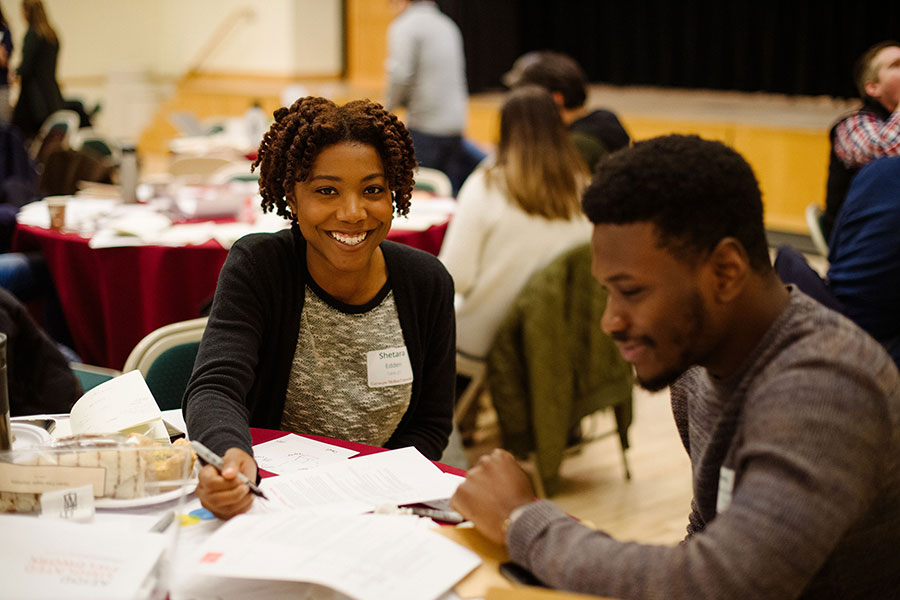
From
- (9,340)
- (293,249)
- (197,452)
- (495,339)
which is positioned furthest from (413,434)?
(495,339)

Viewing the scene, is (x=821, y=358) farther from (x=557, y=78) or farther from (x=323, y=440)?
(x=557, y=78)

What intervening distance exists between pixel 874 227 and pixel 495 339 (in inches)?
51.1

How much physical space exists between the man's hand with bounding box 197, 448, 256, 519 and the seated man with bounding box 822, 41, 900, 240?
120 inches

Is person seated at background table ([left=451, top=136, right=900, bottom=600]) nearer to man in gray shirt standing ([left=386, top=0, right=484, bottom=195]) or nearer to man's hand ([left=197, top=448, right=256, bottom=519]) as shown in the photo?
man's hand ([left=197, top=448, right=256, bottom=519])

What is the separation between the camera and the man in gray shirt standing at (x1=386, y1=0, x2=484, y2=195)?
6145 mm

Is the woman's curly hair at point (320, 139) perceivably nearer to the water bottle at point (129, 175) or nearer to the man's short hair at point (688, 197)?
the man's short hair at point (688, 197)

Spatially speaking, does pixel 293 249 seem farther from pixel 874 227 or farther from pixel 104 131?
pixel 104 131

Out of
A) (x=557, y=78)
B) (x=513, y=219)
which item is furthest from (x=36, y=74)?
(x=513, y=219)

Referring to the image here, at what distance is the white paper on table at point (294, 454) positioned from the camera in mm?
1532

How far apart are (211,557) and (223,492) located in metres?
0.17

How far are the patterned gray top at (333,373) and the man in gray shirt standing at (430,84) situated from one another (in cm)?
435

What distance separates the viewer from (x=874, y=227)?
2.89 metres

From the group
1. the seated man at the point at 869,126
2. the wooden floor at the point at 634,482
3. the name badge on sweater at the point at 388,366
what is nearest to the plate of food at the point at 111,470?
the name badge on sweater at the point at 388,366

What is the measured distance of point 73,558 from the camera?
1.11 m
